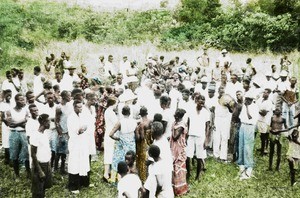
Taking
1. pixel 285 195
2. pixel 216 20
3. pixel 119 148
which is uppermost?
pixel 216 20

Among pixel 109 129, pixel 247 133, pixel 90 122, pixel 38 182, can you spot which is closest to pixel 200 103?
pixel 247 133

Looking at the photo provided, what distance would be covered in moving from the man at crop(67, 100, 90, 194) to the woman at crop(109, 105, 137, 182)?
53 cm

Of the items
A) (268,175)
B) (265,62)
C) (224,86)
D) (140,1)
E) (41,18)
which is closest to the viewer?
(268,175)

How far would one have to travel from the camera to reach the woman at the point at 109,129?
8.17 meters

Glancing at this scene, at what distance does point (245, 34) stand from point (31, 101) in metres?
18.3

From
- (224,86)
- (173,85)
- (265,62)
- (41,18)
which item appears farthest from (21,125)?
(41,18)

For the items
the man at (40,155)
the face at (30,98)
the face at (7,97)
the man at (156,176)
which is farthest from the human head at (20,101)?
the man at (156,176)

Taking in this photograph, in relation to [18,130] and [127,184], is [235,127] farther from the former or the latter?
[127,184]

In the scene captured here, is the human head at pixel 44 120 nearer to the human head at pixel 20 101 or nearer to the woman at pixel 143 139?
the human head at pixel 20 101

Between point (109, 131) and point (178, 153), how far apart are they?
4.62 ft

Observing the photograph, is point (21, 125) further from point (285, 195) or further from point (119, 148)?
point (285, 195)

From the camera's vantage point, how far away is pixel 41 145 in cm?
700

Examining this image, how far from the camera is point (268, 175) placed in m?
9.32

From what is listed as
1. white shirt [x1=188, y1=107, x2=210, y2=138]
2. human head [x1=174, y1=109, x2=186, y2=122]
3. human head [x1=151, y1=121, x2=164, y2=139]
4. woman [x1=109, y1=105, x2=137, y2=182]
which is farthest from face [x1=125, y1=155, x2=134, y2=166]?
white shirt [x1=188, y1=107, x2=210, y2=138]
